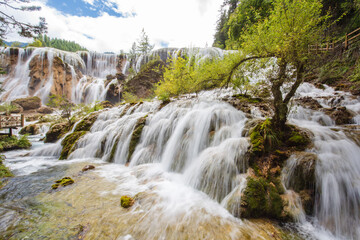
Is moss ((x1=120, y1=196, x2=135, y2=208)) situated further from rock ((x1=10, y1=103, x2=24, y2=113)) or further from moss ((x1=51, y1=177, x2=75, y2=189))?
rock ((x1=10, y1=103, x2=24, y2=113))

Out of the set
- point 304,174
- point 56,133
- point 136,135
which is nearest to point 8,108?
point 56,133

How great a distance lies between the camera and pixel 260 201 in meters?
2.77

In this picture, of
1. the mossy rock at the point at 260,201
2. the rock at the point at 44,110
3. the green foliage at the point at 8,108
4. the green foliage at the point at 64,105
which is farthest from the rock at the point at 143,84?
the mossy rock at the point at 260,201

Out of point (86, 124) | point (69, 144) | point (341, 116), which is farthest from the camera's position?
point (86, 124)

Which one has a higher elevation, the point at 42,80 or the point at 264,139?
the point at 42,80

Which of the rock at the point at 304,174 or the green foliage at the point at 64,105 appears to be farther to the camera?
the green foliage at the point at 64,105

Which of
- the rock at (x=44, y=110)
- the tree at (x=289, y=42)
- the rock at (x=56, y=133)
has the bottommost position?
the rock at (x=56, y=133)

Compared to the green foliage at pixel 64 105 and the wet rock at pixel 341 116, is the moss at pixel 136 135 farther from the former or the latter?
the wet rock at pixel 341 116

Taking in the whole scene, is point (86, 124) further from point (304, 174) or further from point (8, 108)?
point (8, 108)

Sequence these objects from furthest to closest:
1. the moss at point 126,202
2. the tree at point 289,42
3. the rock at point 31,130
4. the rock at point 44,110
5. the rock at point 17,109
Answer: the rock at point 44,110 < the rock at point 17,109 < the rock at point 31,130 < the tree at point 289,42 < the moss at point 126,202

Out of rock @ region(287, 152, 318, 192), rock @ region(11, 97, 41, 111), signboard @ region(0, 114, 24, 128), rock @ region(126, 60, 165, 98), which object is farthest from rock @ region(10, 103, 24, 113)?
rock @ region(287, 152, 318, 192)

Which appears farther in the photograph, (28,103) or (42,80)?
(42,80)

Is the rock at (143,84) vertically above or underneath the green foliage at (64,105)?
above

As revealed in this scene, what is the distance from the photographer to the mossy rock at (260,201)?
2715 mm
